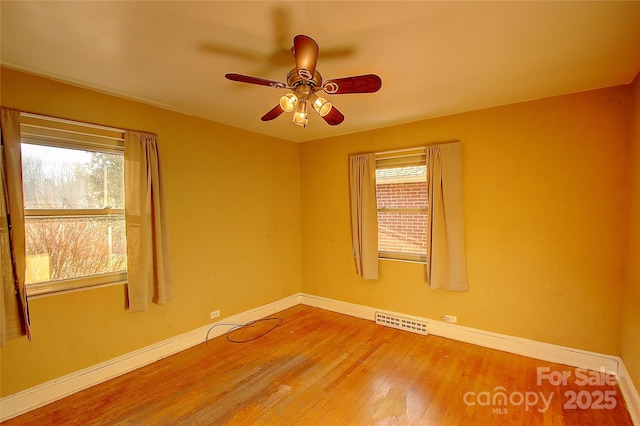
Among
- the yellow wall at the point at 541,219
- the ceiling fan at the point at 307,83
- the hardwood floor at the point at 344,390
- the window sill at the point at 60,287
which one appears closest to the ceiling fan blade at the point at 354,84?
the ceiling fan at the point at 307,83

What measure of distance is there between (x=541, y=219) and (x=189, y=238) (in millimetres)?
3640

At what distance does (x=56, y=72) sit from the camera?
7.09ft

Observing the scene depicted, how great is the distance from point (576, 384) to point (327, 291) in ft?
9.14

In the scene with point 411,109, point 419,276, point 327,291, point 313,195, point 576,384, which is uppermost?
point 411,109

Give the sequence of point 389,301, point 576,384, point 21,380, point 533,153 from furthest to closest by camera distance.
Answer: point 389,301 < point 533,153 < point 576,384 < point 21,380

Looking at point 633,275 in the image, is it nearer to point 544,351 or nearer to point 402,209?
point 544,351

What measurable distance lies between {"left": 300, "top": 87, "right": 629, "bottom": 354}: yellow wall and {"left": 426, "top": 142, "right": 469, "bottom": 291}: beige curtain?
101 millimetres

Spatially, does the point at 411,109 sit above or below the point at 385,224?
above

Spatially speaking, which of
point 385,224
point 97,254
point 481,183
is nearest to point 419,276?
point 385,224

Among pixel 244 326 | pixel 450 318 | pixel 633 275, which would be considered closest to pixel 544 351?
pixel 450 318

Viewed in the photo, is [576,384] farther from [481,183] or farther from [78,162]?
[78,162]

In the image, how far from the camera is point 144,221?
271cm

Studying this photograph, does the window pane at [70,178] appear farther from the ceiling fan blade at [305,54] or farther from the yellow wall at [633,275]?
the yellow wall at [633,275]

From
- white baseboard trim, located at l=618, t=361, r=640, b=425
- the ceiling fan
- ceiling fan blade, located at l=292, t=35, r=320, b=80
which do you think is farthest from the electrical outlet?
ceiling fan blade, located at l=292, t=35, r=320, b=80
